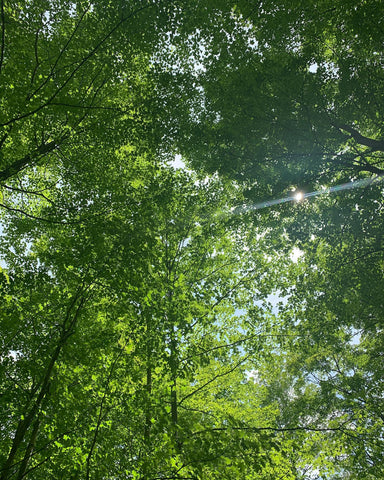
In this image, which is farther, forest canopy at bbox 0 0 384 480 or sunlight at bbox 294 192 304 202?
sunlight at bbox 294 192 304 202

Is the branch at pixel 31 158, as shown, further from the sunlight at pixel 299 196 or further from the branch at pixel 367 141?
the branch at pixel 367 141

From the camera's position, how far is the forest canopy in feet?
13.4

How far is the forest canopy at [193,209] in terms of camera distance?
13.4 feet

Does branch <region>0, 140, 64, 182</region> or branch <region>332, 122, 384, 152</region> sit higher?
branch <region>332, 122, 384, 152</region>

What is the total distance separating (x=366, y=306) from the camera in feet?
21.6

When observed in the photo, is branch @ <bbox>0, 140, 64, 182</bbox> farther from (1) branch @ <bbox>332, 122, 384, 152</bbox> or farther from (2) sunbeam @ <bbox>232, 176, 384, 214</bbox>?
(1) branch @ <bbox>332, 122, 384, 152</bbox>

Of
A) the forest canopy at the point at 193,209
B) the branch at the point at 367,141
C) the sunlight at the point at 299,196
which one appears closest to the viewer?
the forest canopy at the point at 193,209

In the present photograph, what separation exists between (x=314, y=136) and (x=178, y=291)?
4712 millimetres

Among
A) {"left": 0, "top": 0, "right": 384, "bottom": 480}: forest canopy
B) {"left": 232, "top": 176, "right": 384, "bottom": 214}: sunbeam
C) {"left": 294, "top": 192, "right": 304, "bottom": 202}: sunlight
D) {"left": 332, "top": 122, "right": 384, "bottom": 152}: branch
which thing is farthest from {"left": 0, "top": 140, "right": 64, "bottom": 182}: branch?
{"left": 332, "top": 122, "right": 384, "bottom": 152}: branch

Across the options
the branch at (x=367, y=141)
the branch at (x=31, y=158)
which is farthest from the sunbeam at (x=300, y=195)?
the branch at (x=31, y=158)

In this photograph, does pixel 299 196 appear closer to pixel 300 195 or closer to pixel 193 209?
pixel 300 195

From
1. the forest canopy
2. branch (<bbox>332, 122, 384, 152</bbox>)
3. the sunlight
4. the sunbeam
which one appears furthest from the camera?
the sunlight

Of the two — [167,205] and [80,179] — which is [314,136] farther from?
[80,179]

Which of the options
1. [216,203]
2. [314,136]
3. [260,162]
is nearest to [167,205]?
[216,203]
